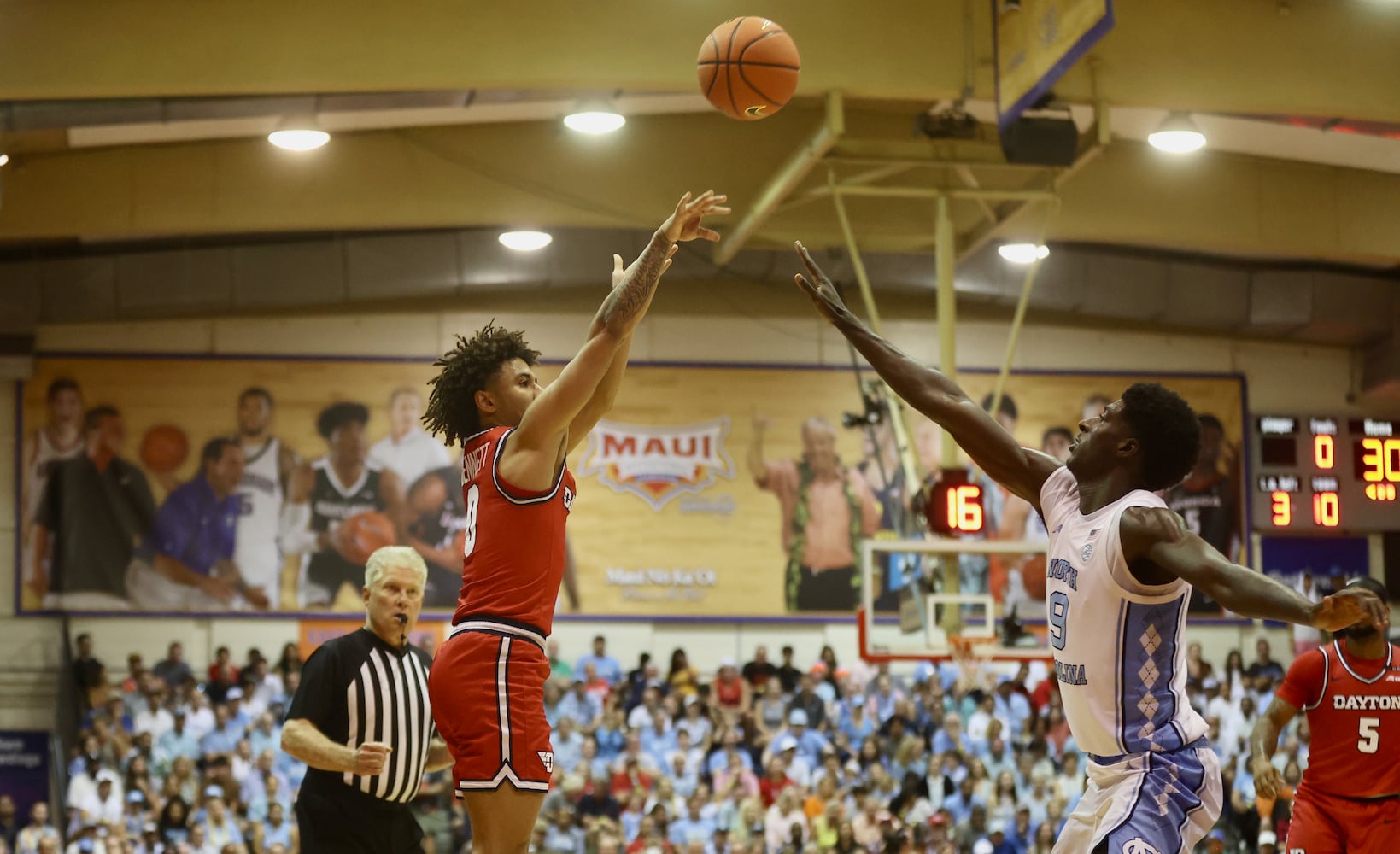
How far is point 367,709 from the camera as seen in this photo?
6.18 meters

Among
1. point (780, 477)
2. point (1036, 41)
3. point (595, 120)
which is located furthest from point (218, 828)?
point (1036, 41)

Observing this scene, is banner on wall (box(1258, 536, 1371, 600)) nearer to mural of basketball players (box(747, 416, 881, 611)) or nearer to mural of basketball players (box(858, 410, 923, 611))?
mural of basketball players (box(858, 410, 923, 611))

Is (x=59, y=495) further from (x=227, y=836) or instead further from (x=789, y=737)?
(x=789, y=737)

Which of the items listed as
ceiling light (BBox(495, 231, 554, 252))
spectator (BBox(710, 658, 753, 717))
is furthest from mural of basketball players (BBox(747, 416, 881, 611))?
ceiling light (BBox(495, 231, 554, 252))

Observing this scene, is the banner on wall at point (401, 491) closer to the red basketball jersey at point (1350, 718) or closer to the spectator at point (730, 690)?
the spectator at point (730, 690)

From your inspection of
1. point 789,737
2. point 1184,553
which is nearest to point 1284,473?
point 789,737

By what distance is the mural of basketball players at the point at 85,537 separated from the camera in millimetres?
20297

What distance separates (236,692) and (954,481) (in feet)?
29.0

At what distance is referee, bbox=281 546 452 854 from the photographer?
19.8ft

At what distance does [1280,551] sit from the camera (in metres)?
23.0

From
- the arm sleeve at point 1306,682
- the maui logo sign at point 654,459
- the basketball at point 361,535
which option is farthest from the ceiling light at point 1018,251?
the arm sleeve at point 1306,682

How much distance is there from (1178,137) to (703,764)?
311 inches

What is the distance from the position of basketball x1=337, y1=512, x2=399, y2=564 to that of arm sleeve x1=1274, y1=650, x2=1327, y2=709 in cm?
1429

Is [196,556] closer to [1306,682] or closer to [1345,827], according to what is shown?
[1306,682]
